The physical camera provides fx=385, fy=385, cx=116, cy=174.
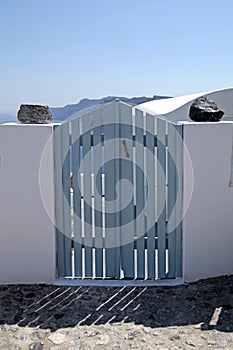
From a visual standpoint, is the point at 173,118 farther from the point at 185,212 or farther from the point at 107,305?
the point at 107,305

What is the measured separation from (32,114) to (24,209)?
1.06 metres

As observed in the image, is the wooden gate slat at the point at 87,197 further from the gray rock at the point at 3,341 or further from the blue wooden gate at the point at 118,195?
the gray rock at the point at 3,341

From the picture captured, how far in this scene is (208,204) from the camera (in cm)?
432

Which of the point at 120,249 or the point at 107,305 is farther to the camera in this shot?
the point at 120,249

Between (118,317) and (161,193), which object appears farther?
(161,193)

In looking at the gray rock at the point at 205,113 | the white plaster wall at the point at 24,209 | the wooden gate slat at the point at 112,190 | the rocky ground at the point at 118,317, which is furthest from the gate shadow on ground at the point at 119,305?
the gray rock at the point at 205,113

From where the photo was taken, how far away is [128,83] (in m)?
14.8

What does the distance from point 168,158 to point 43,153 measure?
1.37 meters

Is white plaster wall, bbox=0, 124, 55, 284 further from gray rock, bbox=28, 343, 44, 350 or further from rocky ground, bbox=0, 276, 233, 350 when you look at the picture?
gray rock, bbox=28, 343, 44, 350

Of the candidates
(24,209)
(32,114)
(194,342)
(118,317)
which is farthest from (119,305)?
(32,114)

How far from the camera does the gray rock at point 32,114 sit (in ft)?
14.0

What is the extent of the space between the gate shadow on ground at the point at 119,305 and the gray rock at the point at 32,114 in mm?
1850

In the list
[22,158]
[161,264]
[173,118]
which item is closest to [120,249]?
[161,264]

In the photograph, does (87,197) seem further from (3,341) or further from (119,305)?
Answer: (3,341)
